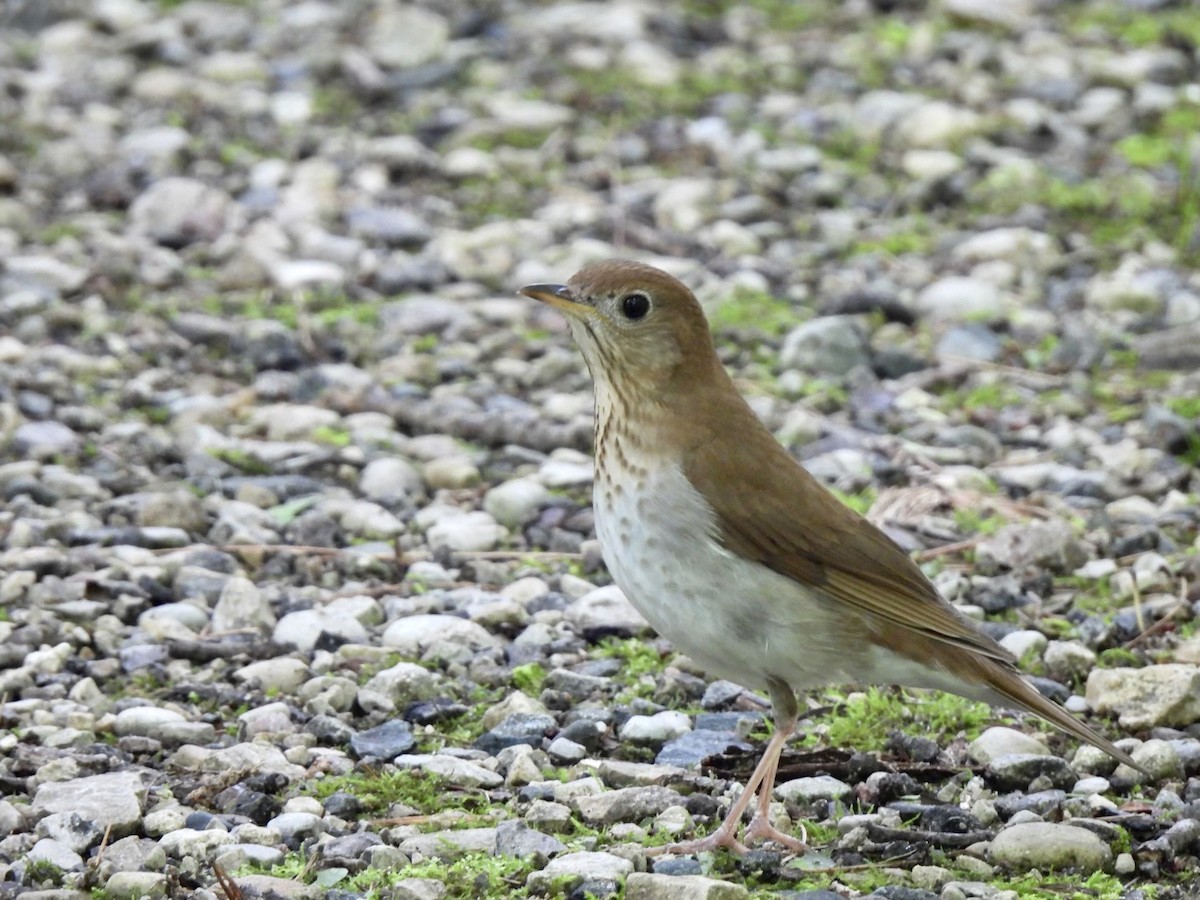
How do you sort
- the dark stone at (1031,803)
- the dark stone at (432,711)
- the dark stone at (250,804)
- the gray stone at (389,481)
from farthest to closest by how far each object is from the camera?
the gray stone at (389,481) → the dark stone at (432,711) → the dark stone at (1031,803) → the dark stone at (250,804)

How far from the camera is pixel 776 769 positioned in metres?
5.41

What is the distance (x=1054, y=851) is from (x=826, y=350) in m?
4.36

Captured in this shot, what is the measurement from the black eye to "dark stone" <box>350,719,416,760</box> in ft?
4.52

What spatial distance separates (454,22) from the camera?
1276 centimetres

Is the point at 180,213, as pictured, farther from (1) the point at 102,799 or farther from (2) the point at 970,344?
(1) the point at 102,799

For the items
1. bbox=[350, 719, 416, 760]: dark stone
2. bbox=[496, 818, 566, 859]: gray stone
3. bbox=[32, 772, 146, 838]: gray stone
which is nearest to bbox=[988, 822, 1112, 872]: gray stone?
bbox=[496, 818, 566, 859]: gray stone

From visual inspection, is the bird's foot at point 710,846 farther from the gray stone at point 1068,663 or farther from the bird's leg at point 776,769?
the gray stone at point 1068,663

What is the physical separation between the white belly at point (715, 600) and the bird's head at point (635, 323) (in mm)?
384

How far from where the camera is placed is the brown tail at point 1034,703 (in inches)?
205

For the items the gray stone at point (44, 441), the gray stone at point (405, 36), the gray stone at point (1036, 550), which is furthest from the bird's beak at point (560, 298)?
the gray stone at point (405, 36)

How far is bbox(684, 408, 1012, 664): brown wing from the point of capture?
5.29 metres

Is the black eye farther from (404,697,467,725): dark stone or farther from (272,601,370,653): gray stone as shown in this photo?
(272,601,370,653): gray stone

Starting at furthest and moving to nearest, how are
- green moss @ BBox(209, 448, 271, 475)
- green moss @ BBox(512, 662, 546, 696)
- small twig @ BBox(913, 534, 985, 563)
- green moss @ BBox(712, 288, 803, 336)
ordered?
green moss @ BBox(712, 288, 803, 336) < green moss @ BBox(209, 448, 271, 475) < small twig @ BBox(913, 534, 985, 563) < green moss @ BBox(512, 662, 546, 696)

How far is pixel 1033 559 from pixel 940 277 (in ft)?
10.8
